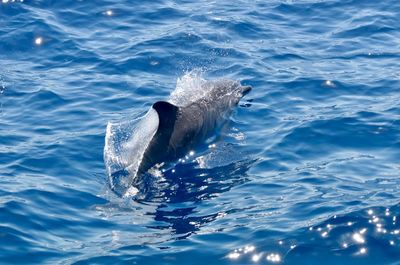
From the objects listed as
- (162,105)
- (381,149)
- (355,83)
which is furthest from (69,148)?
(355,83)

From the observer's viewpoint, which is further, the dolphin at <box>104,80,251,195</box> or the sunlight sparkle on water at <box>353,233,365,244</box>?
the dolphin at <box>104,80,251,195</box>

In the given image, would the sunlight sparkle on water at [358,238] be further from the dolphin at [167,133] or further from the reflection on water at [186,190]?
the dolphin at [167,133]

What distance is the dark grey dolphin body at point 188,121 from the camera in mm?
14969

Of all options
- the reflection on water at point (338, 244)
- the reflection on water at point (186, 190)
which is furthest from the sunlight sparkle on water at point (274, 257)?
the reflection on water at point (186, 190)

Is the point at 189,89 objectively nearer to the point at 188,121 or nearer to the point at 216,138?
the point at 216,138

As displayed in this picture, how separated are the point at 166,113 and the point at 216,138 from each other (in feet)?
6.76

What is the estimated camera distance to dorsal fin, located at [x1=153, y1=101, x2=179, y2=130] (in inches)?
584

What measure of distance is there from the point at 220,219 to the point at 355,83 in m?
7.68

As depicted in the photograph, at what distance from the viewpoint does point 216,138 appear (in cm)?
1688

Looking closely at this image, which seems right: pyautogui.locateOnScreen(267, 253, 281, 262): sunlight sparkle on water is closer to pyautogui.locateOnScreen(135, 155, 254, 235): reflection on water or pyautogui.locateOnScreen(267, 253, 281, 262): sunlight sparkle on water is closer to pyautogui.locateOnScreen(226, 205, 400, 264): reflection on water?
pyautogui.locateOnScreen(226, 205, 400, 264): reflection on water

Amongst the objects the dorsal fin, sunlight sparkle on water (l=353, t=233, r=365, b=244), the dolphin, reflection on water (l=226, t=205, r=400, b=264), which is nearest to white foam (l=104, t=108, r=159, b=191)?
the dolphin

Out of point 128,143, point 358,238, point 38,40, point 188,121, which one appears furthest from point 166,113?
point 38,40

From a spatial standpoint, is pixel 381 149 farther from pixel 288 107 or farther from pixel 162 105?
pixel 162 105

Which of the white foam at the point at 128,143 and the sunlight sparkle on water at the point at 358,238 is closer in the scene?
the sunlight sparkle on water at the point at 358,238
